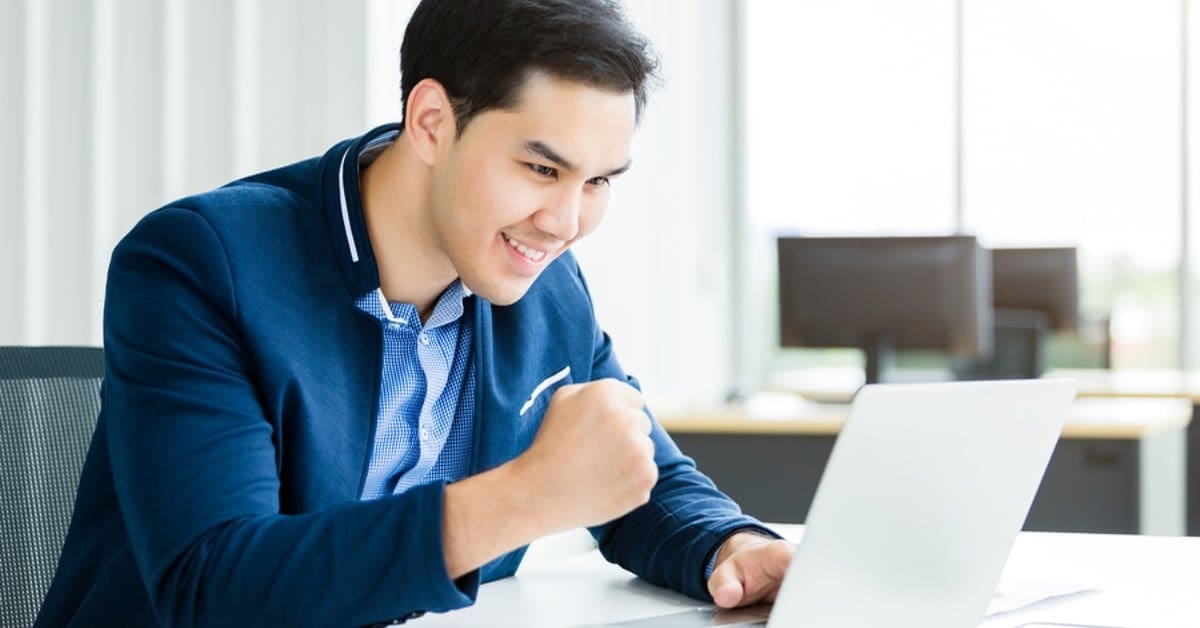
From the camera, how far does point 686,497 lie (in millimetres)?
1511

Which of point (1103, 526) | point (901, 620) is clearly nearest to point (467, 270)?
point (901, 620)

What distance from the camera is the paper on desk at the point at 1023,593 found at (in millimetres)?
1239

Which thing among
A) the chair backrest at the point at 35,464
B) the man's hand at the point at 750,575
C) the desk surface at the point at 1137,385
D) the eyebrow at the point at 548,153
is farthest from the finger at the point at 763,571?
the desk surface at the point at 1137,385

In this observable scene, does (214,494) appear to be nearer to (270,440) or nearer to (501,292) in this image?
(270,440)

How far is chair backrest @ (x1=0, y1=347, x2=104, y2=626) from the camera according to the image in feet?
4.50

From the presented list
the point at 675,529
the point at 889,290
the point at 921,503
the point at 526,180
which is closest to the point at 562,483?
the point at 921,503

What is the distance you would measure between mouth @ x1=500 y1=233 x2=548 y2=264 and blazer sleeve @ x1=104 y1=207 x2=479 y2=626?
0.87ft

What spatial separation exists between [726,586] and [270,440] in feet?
1.42

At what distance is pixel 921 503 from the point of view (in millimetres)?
1017

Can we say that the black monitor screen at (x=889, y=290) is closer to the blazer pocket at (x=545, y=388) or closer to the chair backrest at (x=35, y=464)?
the blazer pocket at (x=545, y=388)

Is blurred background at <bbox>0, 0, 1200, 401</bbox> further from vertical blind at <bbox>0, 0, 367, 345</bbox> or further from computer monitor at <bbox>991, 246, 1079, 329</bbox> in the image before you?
vertical blind at <bbox>0, 0, 367, 345</bbox>

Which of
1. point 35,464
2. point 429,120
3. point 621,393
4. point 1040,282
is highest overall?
point 429,120

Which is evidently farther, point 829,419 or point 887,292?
point 887,292

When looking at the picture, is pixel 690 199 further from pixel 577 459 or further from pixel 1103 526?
pixel 577 459
